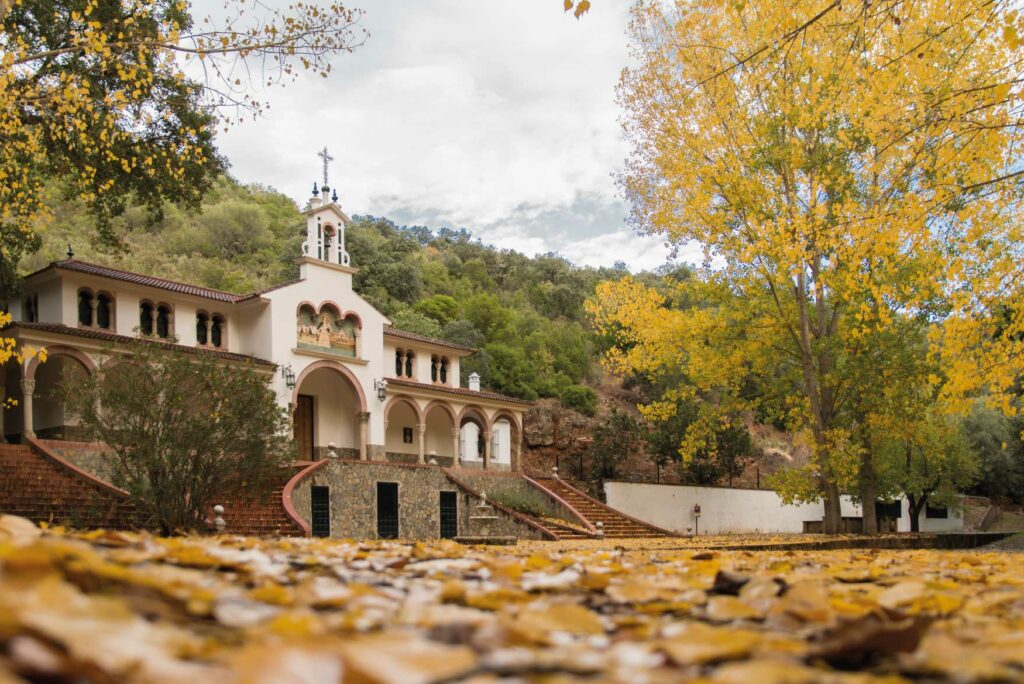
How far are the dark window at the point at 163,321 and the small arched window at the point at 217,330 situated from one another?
163 cm

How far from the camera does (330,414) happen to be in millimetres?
28406

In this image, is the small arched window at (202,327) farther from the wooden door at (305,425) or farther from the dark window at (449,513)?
the dark window at (449,513)

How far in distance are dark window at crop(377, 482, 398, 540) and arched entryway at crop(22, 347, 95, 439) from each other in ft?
25.0

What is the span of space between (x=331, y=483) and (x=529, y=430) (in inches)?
674

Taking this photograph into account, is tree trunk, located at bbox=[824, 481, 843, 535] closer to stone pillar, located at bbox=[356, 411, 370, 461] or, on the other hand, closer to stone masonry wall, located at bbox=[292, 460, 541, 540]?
stone masonry wall, located at bbox=[292, 460, 541, 540]

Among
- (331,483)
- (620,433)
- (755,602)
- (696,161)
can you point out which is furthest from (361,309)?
(755,602)

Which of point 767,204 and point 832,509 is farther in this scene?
point 832,509

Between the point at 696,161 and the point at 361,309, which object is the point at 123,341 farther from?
the point at 696,161

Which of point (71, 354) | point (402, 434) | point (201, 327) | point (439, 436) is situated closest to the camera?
point (71, 354)

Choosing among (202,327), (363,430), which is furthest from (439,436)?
A: (202,327)

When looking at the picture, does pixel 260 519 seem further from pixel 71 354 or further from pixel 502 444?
pixel 502 444

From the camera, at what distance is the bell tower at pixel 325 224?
27148 mm

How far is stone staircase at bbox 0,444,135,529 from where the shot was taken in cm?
1461

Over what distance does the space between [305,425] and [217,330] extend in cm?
434
